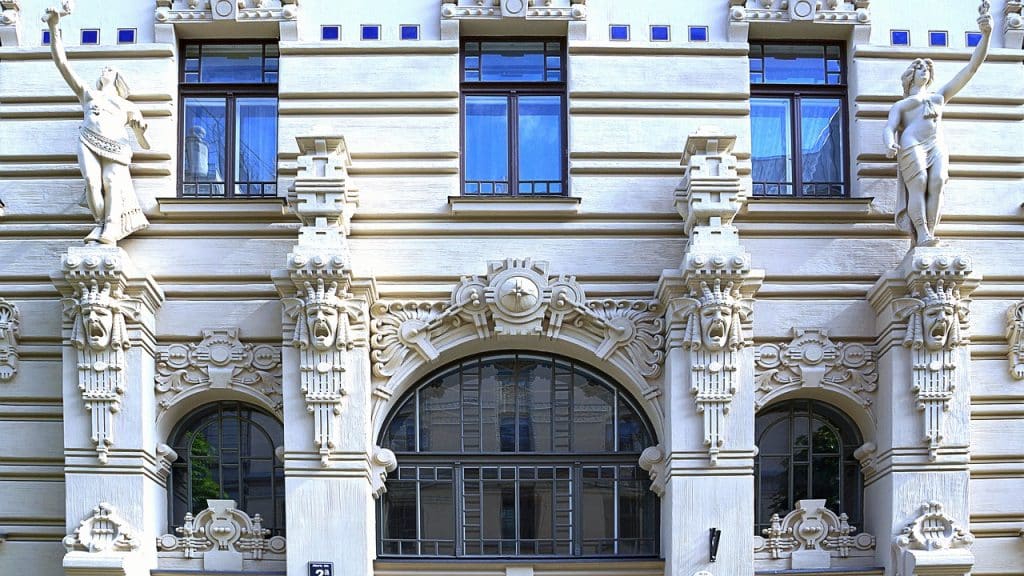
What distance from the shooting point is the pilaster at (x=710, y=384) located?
18109 millimetres

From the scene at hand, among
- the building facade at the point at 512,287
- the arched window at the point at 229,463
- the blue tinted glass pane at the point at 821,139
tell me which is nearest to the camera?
the building facade at the point at 512,287

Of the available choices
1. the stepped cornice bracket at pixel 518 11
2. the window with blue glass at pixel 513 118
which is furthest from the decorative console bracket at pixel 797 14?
the window with blue glass at pixel 513 118

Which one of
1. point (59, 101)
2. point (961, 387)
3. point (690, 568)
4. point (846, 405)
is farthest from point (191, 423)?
point (961, 387)

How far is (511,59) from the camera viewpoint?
20203mm

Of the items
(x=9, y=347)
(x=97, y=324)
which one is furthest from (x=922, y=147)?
(x=9, y=347)

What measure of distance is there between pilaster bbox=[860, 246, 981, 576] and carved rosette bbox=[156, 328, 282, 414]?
22.8ft

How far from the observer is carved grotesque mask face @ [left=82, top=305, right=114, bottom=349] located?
18.2m

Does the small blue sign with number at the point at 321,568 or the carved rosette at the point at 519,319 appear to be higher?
the carved rosette at the point at 519,319

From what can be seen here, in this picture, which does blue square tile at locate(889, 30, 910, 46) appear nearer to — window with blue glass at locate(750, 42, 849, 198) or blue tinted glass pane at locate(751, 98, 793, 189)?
window with blue glass at locate(750, 42, 849, 198)

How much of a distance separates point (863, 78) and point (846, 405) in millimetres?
3937

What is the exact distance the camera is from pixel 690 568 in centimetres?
1808

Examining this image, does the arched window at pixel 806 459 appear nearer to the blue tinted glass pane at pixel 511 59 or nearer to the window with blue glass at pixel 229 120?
the blue tinted glass pane at pixel 511 59

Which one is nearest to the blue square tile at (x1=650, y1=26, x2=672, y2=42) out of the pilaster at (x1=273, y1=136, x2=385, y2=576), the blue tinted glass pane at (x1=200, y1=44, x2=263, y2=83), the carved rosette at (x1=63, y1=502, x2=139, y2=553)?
the pilaster at (x1=273, y1=136, x2=385, y2=576)

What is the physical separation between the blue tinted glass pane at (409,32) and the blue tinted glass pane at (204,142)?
2372 mm
